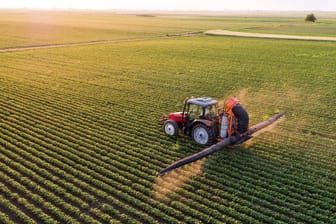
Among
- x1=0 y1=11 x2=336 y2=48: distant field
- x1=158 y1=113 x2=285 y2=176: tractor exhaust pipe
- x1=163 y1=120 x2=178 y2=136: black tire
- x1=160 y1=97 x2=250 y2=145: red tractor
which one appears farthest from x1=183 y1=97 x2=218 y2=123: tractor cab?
x1=0 y1=11 x2=336 y2=48: distant field

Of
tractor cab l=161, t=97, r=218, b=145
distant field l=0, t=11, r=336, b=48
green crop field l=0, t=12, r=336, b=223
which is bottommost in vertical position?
green crop field l=0, t=12, r=336, b=223

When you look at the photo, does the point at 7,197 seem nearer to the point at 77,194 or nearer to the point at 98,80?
the point at 77,194

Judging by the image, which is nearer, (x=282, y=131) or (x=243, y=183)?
(x=243, y=183)

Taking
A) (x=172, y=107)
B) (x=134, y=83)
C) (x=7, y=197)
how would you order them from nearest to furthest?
(x=7, y=197)
(x=172, y=107)
(x=134, y=83)

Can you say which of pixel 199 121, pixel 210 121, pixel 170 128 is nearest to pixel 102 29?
pixel 170 128

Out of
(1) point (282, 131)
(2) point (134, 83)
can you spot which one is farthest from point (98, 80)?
(1) point (282, 131)

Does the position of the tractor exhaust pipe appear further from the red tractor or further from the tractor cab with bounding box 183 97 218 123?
the tractor cab with bounding box 183 97 218 123

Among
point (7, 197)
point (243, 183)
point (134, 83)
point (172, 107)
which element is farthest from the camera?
point (134, 83)

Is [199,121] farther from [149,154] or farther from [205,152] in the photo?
[149,154]
